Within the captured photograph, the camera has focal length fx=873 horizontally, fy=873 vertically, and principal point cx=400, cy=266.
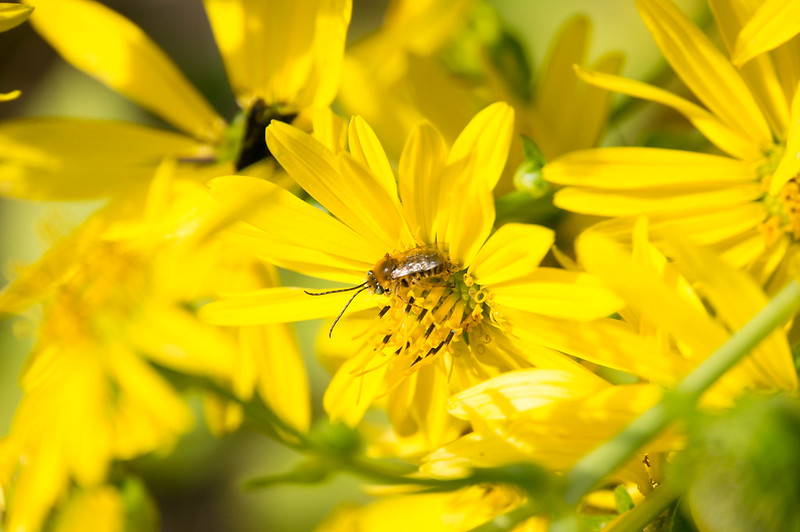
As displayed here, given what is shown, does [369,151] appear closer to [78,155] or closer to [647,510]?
[647,510]

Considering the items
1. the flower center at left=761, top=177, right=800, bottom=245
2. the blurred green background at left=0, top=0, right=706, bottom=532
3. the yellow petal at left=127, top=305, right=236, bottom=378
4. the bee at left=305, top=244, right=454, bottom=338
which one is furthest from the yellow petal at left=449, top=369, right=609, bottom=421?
the blurred green background at left=0, top=0, right=706, bottom=532

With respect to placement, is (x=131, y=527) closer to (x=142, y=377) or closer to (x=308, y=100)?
(x=142, y=377)

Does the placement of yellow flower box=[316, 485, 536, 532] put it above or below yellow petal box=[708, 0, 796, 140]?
below

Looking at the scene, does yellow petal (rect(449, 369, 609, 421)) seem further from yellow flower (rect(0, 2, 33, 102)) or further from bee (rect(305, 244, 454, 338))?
yellow flower (rect(0, 2, 33, 102))

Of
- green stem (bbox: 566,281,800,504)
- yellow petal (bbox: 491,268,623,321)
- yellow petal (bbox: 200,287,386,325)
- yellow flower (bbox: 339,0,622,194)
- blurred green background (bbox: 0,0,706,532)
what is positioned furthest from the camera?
blurred green background (bbox: 0,0,706,532)

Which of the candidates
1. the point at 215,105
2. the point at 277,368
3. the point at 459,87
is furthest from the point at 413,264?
the point at 215,105

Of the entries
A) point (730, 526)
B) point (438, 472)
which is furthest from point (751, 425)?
point (438, 472)
